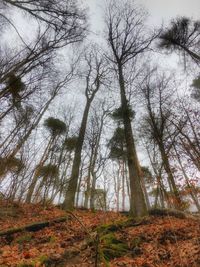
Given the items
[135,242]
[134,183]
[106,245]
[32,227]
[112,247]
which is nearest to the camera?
[106,245]

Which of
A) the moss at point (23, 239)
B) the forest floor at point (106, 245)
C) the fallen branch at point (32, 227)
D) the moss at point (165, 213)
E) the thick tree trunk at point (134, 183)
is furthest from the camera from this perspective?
the moss at point (165, 213)

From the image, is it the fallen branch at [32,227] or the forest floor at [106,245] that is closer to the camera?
the forest floor at [106,245]

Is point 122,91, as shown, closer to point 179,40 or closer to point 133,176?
point 133,176

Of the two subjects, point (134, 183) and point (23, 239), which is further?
point (134, 183)

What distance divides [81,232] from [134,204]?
2.54 m

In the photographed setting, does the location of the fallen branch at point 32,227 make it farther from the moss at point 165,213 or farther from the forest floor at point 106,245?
the moss at point 165,213

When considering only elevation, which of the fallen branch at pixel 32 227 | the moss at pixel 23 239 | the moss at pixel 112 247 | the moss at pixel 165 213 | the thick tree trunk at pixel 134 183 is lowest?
the moss at pixel 112 247

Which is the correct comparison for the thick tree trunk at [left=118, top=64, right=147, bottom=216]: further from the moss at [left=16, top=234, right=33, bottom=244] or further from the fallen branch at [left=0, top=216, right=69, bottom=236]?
the moss at [left=16, top=234, right=33, bottom=244]

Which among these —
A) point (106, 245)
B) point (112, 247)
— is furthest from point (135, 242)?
point (106, 245)

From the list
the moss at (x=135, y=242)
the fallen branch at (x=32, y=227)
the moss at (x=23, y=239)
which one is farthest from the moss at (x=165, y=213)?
the moss at (x=23, y=239)

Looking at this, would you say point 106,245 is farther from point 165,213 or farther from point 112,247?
point 165,213

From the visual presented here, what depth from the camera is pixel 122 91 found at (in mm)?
11898

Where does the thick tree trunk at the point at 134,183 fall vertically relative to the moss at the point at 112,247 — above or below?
above

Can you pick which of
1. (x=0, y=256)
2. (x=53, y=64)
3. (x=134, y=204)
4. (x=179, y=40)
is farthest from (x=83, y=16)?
(x=179, y=40)
